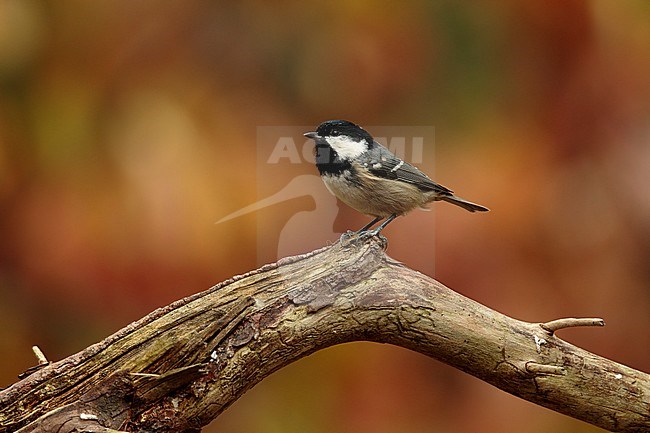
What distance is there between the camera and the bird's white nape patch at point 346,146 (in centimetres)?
247

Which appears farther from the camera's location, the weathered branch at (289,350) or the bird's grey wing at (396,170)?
the bird's grey wing at (396,170)

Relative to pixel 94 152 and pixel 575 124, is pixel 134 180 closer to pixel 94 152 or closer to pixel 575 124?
pixel 94 152

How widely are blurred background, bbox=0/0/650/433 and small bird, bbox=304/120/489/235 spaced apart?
0.42 m

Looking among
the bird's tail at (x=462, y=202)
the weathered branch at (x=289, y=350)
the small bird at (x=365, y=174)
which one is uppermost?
the small bird at (x=365, y=174)

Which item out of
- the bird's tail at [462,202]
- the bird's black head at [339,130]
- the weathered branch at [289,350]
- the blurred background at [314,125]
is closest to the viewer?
the weathered branch at [289,350]

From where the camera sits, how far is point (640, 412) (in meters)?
2.09

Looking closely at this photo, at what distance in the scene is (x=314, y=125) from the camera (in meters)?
2.96

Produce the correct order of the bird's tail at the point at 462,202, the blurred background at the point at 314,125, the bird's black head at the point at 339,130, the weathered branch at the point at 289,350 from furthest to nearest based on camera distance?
the blurred background at the point at 314,125 < the bird's tail at the point at 462,202 < the bird's black head at the point at 339,130 < the weathered branch at the point at 289,350

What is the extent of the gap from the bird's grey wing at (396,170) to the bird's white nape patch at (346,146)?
0.16 ft

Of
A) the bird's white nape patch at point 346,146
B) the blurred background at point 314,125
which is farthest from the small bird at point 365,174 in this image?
the blurred background at point 314,125

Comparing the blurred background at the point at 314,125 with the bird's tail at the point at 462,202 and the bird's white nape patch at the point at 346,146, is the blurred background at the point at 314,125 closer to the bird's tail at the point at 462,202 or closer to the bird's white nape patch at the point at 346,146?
the bird's tail at the point at 462,202

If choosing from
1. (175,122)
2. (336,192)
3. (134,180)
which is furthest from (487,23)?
(134,180)

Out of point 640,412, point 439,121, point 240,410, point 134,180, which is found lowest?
point 240,410

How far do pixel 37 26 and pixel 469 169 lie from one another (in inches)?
75.1
